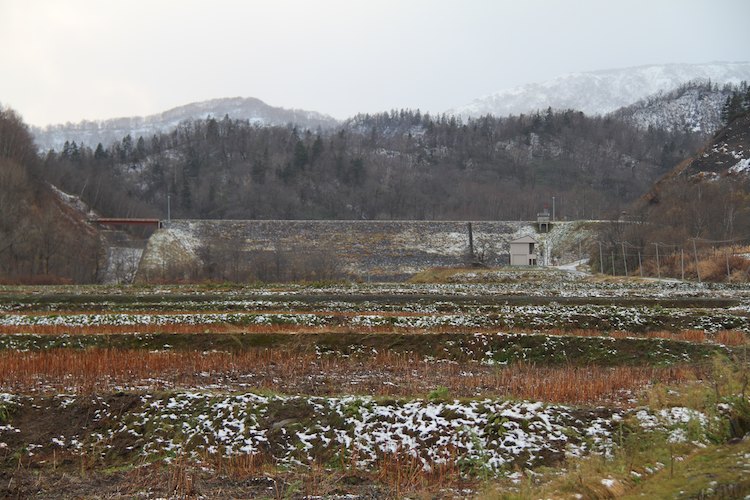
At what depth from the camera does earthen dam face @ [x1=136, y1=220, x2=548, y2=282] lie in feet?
212

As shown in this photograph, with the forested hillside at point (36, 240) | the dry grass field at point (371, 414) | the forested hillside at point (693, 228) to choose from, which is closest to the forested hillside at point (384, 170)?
the forested hillside at point (36, 240)

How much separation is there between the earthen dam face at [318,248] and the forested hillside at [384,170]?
32.0 metres

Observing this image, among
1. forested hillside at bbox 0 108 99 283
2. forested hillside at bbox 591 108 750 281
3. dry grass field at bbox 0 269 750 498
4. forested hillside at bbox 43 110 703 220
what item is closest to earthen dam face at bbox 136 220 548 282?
forested hillside at bbox 0 108 99 283

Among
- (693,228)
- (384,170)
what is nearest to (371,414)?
(693,228)

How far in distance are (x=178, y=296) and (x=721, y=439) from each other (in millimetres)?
31814

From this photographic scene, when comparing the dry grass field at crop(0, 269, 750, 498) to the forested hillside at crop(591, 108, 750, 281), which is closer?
the dry grass field at crop(0, 269, 750, 498)

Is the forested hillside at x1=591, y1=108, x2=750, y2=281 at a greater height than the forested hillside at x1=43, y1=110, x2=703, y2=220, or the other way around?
the forested hillside at x1=43, y1=110, x2=703, y2=220

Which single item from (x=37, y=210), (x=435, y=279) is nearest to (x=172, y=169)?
(x=37, y=210)

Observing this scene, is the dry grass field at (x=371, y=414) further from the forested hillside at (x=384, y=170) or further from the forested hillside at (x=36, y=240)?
the forested hillside at (x=384, y=170)

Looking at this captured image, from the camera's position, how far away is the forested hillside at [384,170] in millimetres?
119375

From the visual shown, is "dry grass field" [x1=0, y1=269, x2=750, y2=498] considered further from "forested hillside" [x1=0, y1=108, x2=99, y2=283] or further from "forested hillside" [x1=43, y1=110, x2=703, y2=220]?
"forested hillside" [x1=43, y1=110, x2=703, y2=220]

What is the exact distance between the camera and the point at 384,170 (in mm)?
147125

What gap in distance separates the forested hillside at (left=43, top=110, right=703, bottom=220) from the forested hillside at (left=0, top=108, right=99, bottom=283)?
82.2 feet

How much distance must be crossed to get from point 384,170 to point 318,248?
7539 cm
